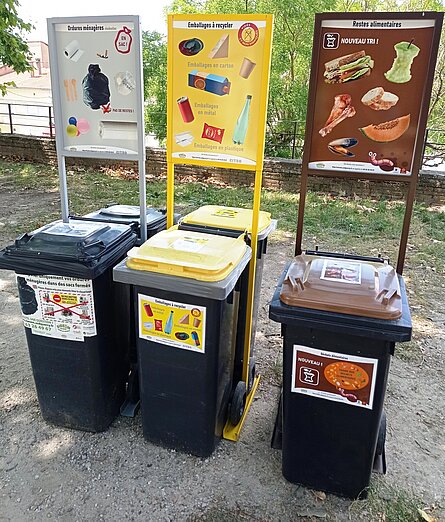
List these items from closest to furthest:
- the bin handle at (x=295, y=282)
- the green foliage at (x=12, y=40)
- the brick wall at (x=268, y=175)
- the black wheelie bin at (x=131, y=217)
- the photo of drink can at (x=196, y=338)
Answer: the bin handle at (x=295, y=282) → the photo of drink can at (x=196, y=338) → the black wheelie bin at (x=131, y=217) → the green foliage at (x=12, y=40) → the brick wall at (x=268, y=175)

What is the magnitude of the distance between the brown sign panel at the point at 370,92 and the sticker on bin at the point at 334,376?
3.38 ft

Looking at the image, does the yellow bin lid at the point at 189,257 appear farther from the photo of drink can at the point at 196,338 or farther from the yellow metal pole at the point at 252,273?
the photo of drink can at the point at 196,338

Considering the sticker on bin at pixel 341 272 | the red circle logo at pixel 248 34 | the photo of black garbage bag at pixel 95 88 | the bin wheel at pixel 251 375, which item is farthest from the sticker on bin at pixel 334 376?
the photo of black garbage bag at pixel 95 88

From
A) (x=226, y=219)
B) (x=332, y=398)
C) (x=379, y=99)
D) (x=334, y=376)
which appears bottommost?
(x=332, y=398)

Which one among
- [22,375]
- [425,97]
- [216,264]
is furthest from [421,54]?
[22,375]

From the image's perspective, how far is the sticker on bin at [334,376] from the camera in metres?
1.96

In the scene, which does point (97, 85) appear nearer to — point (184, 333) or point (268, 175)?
point (184, 333)

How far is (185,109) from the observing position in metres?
2.45

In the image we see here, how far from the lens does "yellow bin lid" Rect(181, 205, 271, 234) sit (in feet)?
8.62

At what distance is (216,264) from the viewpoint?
206 cm

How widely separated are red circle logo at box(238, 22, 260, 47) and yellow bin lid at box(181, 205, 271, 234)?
952 millimetres

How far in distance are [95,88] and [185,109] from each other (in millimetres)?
586

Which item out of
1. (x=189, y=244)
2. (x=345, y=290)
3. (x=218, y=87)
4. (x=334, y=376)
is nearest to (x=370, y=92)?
(x=218, y=87)

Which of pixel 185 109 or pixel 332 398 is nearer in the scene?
pixel 332 398
